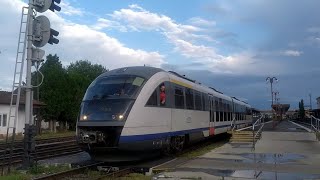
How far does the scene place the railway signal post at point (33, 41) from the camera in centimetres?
1348

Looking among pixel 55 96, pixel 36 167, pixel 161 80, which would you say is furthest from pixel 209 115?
pixel 55 96

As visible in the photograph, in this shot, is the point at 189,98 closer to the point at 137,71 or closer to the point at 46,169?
the point at 137,71

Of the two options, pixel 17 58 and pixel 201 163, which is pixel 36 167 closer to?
pixel 17 58

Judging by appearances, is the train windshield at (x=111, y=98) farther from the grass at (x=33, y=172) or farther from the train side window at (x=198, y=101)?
the train side window at (x=198, y=101)

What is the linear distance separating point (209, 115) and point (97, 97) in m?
9.98

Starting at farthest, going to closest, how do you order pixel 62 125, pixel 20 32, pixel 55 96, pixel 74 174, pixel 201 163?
pixel 62 125, pixel 55 96, pixel 201 163, pixel 20 32, pixel 74 174

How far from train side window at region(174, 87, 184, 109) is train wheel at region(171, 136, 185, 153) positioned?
125 cm

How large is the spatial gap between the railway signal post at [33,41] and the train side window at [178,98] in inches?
198

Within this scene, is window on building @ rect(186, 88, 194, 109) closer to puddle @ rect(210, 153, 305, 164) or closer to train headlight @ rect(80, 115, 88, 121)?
puddle @ rect(210, 153, 305, 164)

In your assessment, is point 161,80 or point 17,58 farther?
point 161,80

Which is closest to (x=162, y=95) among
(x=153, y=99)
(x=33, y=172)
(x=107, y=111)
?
(x=153, y=99)

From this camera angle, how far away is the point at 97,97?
14.1 meters

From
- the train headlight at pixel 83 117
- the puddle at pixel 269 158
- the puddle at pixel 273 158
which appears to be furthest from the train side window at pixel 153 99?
the puddle at pixel 273 158

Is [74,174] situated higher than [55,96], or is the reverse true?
[55,96]
